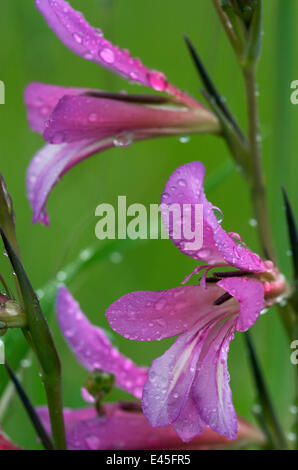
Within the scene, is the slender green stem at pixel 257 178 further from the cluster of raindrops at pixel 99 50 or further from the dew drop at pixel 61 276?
the dew drop at pixel 61 276

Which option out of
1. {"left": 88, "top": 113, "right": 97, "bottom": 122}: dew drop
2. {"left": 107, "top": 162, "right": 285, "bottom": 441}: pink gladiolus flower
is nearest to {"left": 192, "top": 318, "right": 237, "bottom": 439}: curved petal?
{"left": 107, "top": 162, "right": 285, "bottom": 441}: pink gladiolus flower

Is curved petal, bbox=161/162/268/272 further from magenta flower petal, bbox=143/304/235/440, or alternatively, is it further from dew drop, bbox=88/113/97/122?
dew drop, bbox=88/113/97/122

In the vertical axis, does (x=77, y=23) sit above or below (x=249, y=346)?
above

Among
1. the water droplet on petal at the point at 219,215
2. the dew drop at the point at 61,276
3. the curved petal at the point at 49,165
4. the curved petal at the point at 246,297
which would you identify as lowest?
the dew drop at the point at 61,276

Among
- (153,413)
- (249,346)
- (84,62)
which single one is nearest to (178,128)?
(249,346)

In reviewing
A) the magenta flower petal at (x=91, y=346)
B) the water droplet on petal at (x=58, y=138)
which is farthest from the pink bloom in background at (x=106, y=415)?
the water droplet on petal at (x=58, y=138)

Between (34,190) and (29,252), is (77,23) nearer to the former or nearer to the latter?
(34,190)
